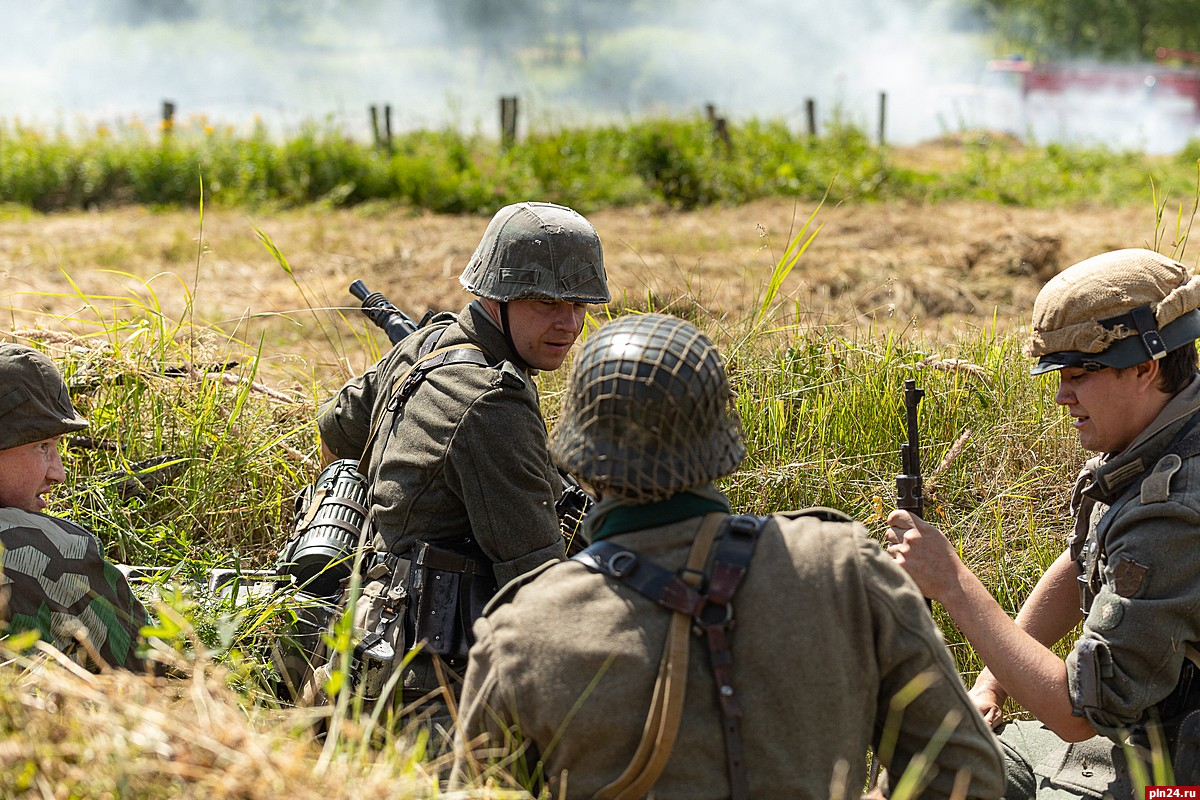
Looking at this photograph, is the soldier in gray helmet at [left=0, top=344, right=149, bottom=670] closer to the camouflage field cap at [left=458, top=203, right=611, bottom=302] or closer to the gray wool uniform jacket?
the camouflage field cap at [left=458, top=203, right=611, bottom=302]

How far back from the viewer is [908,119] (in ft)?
120

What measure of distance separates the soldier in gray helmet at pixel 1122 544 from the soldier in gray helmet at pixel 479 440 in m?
1.00

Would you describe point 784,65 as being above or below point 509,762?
above

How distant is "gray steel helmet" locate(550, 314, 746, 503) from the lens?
1.92m

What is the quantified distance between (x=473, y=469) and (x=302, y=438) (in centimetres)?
206

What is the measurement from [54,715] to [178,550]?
8.41 feet

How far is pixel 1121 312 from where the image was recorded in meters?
2.54

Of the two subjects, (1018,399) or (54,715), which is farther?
(1018,399)

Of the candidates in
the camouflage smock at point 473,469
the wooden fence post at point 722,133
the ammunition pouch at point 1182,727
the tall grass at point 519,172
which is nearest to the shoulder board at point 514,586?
the camouflage smock at point 473,469

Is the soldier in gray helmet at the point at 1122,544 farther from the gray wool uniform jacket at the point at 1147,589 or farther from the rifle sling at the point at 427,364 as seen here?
the rifle sling at the point at 427,364

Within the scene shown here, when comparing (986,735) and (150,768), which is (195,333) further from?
(986,735)

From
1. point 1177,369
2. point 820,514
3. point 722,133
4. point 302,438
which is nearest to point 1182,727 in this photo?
point 1177,369

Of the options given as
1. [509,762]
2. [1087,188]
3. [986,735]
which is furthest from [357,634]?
[1087,188]

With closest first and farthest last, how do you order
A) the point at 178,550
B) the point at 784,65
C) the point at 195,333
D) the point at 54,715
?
the point at 54,715, the point at 178,550, the point at 195,333, the point at 784,65
